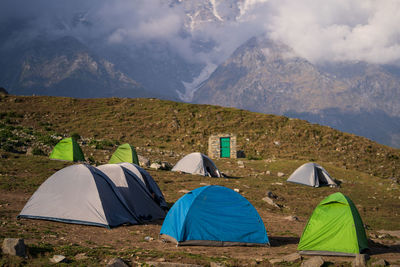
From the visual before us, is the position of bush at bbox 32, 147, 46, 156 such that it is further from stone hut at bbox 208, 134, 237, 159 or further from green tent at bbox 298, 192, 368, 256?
green tent at bbox 298, 192, 368, 256

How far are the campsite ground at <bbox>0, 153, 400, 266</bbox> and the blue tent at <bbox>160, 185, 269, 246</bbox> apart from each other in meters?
0.30

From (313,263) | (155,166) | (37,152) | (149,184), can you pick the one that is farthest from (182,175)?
(313,263)

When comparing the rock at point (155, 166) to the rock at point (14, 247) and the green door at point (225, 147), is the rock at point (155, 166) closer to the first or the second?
the green door at point (225, 147)

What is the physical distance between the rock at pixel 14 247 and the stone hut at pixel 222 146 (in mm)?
32231

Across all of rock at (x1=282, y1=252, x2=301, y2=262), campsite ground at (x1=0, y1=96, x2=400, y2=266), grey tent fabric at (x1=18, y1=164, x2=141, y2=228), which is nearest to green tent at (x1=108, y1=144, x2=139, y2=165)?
campsite ground at (x1=0, y1=96, x2=400, y2=266)

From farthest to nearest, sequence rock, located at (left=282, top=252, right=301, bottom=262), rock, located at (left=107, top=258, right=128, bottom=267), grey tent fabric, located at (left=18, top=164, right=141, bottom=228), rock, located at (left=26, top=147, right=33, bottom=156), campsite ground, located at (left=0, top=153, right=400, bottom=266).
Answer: rock, located at (left=26, top=147, right=33, bottom=156)
grey tent fabric, located at (left=18, top=164, right=141, bottom=228)
rock, located at (left=282, top=252, right=301, bottom=262)
campsite ground, located at (left=0, top=153, right=400, bottom=266)
rock, located at (left=107, top=258, right=128, bottom=267)

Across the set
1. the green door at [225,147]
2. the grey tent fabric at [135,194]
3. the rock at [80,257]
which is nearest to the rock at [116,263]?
the rock at [80,257]

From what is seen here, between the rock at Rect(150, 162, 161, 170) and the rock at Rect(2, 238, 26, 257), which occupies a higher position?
the rock at Rect(150, 162, 161, 170)

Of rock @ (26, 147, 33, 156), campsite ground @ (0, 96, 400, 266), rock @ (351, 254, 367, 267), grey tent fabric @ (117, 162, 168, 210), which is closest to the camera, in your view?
rock @ (351, 254, 367, 267)

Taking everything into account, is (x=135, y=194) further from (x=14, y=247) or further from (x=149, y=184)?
(x=14, y=247)

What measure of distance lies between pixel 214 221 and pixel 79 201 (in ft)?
15.8

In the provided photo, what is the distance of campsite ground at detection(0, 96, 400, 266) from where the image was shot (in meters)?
10.3

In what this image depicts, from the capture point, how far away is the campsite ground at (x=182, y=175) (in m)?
10.3

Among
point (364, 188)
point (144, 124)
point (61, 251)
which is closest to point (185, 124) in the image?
point (144, 124)
